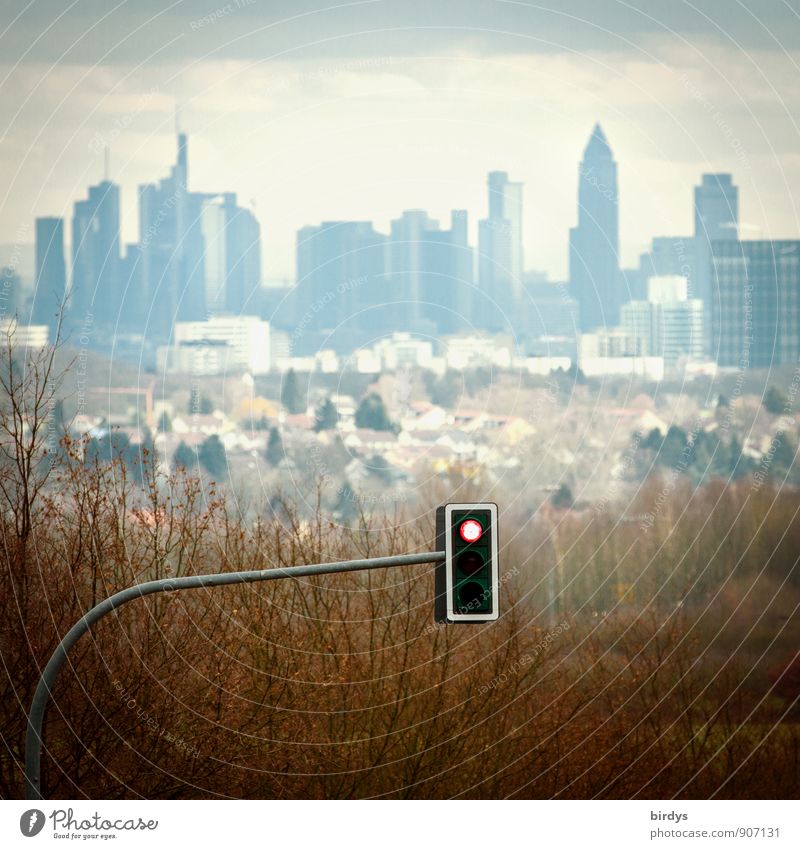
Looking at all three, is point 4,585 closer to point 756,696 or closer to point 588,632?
point 588,632

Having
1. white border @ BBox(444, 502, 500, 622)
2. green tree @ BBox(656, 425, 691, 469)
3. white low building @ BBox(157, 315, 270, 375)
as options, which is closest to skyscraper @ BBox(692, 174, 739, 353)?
green tree @ BBox(656, 425, 691, 469)

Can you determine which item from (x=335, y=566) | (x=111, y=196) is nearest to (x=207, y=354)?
(x=111, y=196)

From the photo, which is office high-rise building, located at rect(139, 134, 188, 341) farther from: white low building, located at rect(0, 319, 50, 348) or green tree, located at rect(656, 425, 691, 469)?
green tree, located at rect(656, 425, 691, 469)

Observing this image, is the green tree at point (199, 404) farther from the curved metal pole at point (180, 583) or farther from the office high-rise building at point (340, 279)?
the curved metal pole at point (180, 583)

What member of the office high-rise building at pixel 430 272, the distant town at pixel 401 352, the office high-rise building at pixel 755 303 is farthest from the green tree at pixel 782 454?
the office high-rise building at pixel 430 272

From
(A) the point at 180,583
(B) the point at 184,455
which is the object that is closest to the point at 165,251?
(B) the point at 184,455
